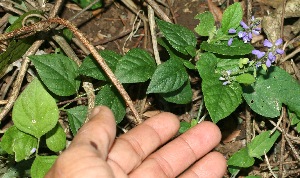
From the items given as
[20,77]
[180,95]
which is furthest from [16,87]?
[180,95]

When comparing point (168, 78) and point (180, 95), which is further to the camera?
point (180, 95)

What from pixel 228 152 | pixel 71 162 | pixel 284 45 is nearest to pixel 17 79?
pixel 71 162

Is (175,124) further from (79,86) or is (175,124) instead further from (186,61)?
(79,86)

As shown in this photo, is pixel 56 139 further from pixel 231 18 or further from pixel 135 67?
pixel 231 18

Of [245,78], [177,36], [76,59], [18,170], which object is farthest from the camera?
[76,59]

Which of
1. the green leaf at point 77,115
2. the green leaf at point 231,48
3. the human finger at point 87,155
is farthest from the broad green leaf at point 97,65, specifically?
the human finger at point 87,155

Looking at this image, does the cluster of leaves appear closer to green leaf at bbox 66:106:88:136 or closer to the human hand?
green leaf at bbox 66:106:88:136
